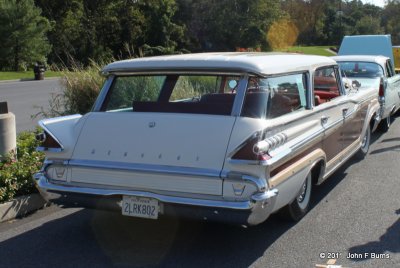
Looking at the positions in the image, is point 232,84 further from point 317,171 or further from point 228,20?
point 228,20

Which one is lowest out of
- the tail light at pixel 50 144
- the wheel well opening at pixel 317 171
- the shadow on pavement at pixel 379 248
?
the shadow on pavement at pixel 379 248

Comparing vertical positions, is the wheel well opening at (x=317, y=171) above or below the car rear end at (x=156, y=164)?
below

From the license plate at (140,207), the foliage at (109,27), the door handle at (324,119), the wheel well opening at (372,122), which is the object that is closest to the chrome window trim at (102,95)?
the license plate at (140,207)

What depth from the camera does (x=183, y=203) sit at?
156 inches

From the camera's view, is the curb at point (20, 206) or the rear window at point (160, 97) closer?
the rear window at point (160, 97)

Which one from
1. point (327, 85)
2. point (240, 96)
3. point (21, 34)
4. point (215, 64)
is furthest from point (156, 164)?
point (21, 34)

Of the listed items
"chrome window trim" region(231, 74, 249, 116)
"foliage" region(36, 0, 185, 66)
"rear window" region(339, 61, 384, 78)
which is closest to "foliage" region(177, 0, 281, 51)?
"foliage" region(36, 0, 185, 66)

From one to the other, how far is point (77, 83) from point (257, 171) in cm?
648

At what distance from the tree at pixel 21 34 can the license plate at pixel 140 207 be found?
104 feet

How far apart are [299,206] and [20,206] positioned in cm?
288

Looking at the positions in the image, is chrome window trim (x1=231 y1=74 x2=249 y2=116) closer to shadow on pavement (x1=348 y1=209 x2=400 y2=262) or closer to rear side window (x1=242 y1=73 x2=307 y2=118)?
rear side window (x1=242 y1=73 x2=307 y2=118)

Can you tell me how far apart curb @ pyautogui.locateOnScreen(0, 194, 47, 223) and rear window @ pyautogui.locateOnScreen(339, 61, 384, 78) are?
6650 mm

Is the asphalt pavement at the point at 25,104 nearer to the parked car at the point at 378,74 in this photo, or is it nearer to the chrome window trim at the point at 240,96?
the parked car at the point at 378,74

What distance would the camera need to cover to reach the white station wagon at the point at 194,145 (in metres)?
3.91
